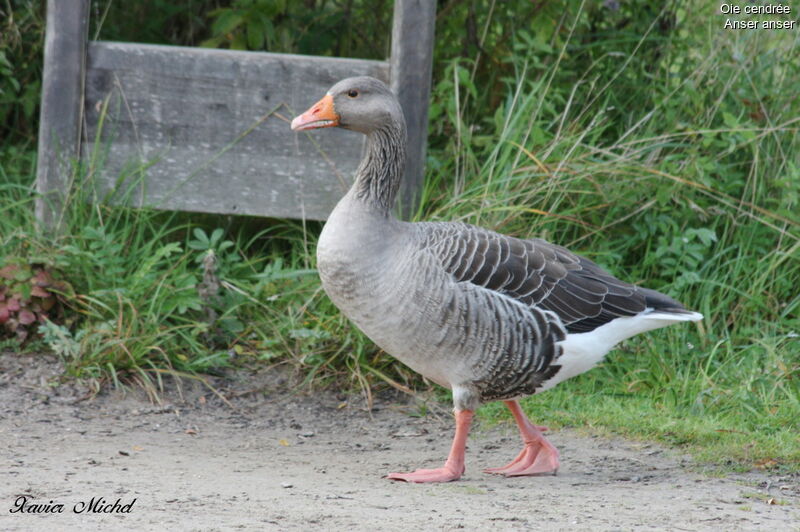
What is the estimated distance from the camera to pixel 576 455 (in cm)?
462

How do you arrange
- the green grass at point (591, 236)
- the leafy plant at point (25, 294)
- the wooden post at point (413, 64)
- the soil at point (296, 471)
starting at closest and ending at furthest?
1. the soil at point (296, 471)
2. the green grass at point (591, 236)
3. the leafy plant at point (25, 294)
4. the wooden post at point (413, 64)

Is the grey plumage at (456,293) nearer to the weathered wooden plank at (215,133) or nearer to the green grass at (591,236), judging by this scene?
the green grass at (591,236)

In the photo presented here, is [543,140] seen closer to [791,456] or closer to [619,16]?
[619,16]

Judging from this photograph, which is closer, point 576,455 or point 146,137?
point 576,455

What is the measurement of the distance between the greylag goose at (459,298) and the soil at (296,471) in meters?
0.36

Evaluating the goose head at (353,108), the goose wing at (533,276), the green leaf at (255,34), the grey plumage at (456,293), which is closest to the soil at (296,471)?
the grey plumage at (456,293)

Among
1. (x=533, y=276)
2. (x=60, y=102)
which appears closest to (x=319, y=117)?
(x=533, y=276)

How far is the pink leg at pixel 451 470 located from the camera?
411 cm

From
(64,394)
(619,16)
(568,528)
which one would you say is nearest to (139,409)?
(64,394)

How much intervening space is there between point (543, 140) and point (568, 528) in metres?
3.20

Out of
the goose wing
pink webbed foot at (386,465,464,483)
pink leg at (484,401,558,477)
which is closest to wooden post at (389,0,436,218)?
the goose wing

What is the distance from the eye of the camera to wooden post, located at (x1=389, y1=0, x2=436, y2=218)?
5.60 metres

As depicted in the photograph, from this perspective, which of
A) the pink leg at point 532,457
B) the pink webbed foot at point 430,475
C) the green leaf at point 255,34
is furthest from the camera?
the green leaf at point 255,34

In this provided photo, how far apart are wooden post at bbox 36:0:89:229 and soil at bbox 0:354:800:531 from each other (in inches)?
38.5
